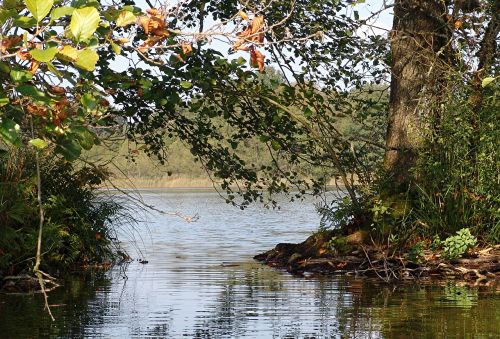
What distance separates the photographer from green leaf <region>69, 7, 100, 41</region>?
4645mm

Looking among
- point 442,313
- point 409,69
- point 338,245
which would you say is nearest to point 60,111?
point 442,313

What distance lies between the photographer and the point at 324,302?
894cm

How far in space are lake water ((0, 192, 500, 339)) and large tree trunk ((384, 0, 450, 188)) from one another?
2.58m

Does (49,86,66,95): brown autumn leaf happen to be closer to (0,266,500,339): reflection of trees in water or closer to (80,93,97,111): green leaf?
(80,93,97,111): green leaf

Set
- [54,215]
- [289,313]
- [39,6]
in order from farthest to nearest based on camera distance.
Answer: [54,215] → [289,313] → [39,6]

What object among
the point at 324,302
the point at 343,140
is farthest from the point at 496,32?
the point at 324,302

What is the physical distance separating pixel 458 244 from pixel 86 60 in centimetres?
762

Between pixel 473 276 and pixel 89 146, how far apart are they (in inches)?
262

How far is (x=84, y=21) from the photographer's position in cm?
466

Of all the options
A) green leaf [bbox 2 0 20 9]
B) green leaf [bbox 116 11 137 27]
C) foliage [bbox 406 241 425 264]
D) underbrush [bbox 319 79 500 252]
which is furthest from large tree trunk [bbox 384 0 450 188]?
green leaf [bbox 2 0 20 9]

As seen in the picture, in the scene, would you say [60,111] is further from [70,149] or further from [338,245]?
[338,245]

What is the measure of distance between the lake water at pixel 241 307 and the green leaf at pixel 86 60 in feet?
9.67

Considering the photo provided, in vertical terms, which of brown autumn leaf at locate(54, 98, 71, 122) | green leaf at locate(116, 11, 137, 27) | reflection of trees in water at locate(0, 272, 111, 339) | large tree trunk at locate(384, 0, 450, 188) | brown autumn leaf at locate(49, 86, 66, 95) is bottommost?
reflection of trees in water at locate(0, 272, 111, 339)

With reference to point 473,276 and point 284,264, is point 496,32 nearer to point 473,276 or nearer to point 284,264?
point 473,276
